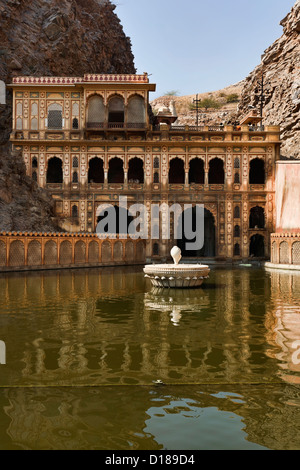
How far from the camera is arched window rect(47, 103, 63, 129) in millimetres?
33562

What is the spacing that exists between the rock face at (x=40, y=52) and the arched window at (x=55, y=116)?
3.81 m

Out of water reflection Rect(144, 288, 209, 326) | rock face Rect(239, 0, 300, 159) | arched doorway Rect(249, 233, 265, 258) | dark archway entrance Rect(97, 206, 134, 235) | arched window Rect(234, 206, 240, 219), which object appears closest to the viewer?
water reflection Rect(144, 288, 209, 326)

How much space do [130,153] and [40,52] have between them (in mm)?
15828

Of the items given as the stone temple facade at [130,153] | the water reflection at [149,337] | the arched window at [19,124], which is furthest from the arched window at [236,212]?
the water reflection at [149,337]

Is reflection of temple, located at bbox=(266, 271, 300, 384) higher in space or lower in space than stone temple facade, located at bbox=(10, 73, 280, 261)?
lower

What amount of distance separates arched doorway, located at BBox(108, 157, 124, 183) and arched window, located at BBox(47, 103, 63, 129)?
5530 mm

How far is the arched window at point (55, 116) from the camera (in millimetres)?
33562

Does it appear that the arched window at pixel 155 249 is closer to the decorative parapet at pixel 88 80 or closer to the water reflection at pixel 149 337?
the decorative parapet at pixel 88 80

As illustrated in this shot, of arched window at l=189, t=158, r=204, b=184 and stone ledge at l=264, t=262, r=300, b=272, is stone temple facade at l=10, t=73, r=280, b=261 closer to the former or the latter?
arched window at l=189, t=158, r=204, b=184

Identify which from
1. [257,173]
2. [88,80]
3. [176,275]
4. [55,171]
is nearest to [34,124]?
[55,171]

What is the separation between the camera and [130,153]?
33.3m

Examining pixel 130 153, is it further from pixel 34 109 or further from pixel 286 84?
pixel 286 84

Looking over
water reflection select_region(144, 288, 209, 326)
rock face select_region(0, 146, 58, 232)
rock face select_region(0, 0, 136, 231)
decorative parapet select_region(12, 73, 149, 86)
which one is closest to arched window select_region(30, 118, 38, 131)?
rock face select_region(0, 146, 58, 232)
